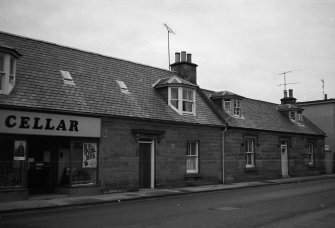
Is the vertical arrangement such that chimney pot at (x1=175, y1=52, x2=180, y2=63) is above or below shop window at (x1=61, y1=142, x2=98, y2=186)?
above

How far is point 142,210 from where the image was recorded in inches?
500

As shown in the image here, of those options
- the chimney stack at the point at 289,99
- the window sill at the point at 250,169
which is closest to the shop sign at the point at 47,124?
the window sill at the point at 250,169

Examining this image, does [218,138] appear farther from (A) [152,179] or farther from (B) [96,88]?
(B) [96,88]

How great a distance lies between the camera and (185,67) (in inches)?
1081

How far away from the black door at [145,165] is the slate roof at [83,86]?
177 cm

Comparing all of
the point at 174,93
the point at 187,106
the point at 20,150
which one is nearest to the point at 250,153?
the point at 187,106

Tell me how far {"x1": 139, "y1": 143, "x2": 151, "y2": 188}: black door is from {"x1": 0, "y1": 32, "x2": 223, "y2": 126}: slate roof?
5.82ft

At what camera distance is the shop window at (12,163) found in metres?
14.8

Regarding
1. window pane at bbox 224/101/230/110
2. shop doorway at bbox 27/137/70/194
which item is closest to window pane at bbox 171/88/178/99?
window pane at bbox 224/101/230/110

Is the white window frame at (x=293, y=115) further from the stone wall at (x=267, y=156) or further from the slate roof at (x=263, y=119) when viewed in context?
the stone wall at (x=267, y=156)

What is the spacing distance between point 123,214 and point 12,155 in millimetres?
6247

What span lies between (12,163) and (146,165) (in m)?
7.64

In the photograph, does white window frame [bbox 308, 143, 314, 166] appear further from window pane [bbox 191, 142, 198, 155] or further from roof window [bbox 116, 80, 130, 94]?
roof window [bbox 116, 80, 130, 94]

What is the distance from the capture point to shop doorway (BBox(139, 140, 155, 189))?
2036 centimetres
